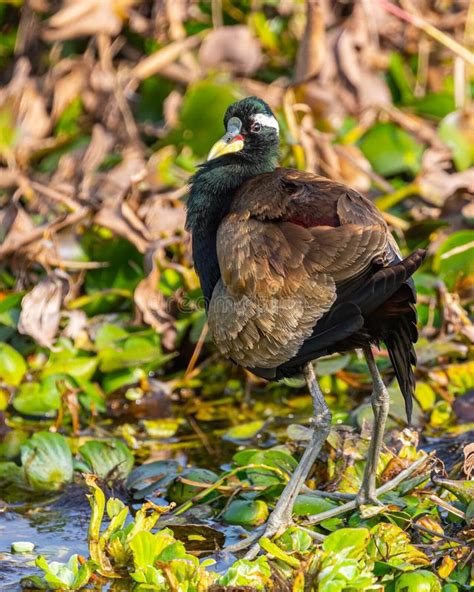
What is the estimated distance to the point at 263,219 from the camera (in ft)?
11.6

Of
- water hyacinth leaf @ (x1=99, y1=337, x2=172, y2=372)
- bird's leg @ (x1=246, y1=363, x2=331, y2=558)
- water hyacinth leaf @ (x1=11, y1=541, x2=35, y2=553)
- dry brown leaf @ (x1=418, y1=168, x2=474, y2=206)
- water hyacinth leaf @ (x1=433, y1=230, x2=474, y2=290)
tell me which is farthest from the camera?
dry brown leaf @ (x1=418, y1=168, x2=474, y2=206)

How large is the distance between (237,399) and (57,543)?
154 cm

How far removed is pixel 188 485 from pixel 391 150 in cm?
266

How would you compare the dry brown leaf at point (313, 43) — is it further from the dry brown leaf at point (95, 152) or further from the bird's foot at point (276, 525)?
the bird's foot at point (276, 525)

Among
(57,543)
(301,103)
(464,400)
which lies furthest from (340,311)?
(301,103)

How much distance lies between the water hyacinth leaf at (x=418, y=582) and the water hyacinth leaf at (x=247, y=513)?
0.70 m

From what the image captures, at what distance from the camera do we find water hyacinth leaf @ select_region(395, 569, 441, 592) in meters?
3.21

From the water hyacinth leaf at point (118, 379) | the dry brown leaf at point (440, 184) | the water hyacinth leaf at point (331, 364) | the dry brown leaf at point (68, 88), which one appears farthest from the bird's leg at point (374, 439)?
the dry brown leaf at point (68, 88)

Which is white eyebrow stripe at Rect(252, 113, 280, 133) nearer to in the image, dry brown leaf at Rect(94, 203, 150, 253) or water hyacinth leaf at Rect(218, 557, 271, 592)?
dry brown leaf at Rect(94, 203, 150, 253)

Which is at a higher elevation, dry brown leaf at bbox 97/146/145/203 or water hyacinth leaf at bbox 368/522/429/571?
dry brown leaf at bbox 97/146/145/203

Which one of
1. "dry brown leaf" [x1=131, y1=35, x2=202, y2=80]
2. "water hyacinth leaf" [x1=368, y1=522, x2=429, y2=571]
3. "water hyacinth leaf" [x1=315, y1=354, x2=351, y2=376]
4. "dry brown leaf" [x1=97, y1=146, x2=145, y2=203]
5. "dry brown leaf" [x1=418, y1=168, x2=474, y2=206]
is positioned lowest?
"water hyacinth leaf" [x1=315, y1=354, x2=351, y2=376]

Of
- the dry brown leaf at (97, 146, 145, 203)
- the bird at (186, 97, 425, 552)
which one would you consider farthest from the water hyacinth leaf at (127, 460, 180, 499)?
the dry brown leaf at (97, 146, 145, 203)

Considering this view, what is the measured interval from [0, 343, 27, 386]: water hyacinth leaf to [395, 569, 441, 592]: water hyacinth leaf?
222cm

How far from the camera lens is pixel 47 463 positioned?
4211mm
